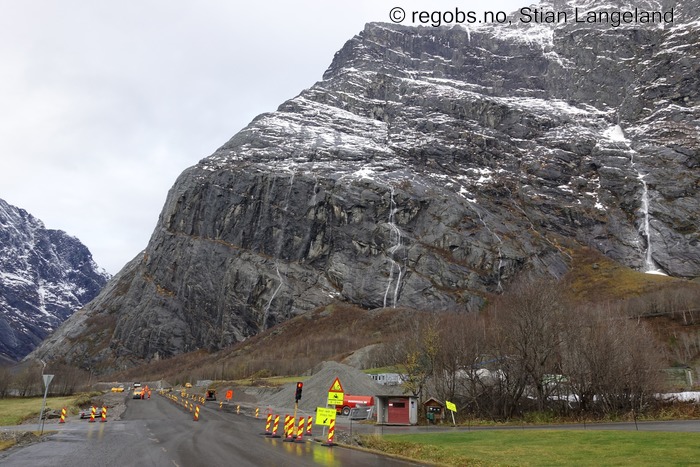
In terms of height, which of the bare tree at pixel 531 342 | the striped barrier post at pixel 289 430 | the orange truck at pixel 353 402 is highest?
the bare tree at pixel 531 342

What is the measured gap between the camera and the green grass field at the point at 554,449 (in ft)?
61.2

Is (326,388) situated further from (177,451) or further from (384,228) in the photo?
(384,228)

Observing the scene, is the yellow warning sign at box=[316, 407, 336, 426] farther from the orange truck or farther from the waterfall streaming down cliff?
the waterfall streaming down cliff

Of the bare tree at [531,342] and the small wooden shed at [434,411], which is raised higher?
the bare tree at [531,342]

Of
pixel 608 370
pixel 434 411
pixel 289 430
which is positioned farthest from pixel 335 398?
pixel 608 370

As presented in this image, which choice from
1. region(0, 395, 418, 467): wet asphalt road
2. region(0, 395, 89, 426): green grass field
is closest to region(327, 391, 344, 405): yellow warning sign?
region(0, 395, 418, 467): wet asphalt road

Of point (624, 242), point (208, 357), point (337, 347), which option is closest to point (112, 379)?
point (208, 357)

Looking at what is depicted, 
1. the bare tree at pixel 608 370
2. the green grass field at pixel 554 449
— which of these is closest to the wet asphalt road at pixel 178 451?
the green grass field at pixel 554 449

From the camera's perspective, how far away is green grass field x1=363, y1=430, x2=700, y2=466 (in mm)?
18641

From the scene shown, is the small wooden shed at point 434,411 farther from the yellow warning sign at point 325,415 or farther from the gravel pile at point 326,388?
the gravel pile at point 326,388

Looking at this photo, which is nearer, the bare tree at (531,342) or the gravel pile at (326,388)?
the bare tree at (531,342)

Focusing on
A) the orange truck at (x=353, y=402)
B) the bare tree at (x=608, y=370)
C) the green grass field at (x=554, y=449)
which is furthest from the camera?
the orange truck at (x=353, y=402)

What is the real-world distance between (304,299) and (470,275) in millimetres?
48380

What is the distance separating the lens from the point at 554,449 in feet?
73.0
